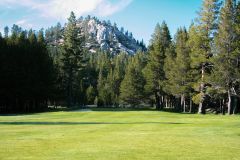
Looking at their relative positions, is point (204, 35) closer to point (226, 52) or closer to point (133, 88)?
point (226, 52)

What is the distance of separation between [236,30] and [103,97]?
254ft

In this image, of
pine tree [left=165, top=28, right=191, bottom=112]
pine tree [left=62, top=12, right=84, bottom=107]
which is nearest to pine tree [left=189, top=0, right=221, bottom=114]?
pine tree [left=165, top=28, right=191, bottom=112]

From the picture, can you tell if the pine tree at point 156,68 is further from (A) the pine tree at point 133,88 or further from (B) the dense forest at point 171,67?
(A) the pine tree at point 133,88

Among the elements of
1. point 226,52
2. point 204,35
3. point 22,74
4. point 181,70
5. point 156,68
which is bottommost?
point 22,74

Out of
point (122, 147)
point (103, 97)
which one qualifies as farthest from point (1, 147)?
point (103, 97)

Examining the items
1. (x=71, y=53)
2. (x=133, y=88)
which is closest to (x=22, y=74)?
(x=71, y=53)

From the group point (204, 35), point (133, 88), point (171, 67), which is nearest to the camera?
point (204, 35)

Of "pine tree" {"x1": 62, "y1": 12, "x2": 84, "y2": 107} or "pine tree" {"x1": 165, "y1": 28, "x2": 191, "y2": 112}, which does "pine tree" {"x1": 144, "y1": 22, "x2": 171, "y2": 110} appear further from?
"pine tree" {"x1": 62, "y1": 12, "x2": 84, "y2": 107}

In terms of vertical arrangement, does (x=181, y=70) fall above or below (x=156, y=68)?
below

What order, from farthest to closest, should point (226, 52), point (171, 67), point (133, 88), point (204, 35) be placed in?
point (133, 88) → point (171, 67) → point (204, 35) → point (226, 52)

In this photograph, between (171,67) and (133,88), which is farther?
(133,88)

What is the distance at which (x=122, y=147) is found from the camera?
51.1 feet

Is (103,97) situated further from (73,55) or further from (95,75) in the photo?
(73,55)

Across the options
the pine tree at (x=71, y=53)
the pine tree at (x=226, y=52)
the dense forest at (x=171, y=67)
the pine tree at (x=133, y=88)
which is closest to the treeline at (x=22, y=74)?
the dense forest at (x=171, y=67)
